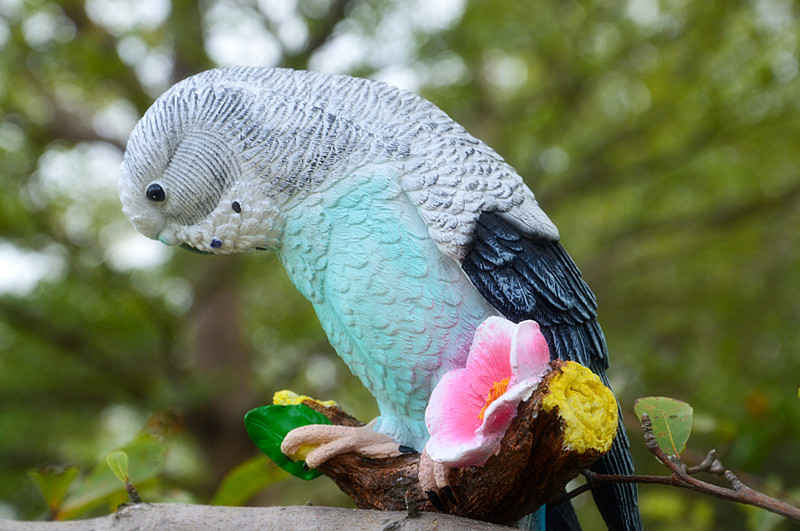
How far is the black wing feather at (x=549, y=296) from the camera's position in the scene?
27.8 inches

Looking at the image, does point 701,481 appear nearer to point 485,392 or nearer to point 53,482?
point 485,392

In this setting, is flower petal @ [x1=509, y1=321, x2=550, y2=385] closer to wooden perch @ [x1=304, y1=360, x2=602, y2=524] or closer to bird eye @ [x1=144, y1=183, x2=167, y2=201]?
→ wooden perch @ [x1=304, y1=360, x2=602, y2=524]

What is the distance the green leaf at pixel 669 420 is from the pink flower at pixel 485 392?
17cm

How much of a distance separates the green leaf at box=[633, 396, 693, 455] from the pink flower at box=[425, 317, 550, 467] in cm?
17

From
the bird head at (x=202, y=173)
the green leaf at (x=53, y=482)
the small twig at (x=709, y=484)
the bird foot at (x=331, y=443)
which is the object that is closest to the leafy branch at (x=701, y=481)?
the small twig at (x=709, y=484)

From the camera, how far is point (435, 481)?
688 millimetres

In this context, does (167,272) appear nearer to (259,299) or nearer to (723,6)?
(259,299)

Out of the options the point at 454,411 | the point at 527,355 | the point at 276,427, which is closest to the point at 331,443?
the point at 276,427

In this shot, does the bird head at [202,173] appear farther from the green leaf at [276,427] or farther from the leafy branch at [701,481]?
the leafy branch at [701,481]

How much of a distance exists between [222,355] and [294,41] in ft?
4.35

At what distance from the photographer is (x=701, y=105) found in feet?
7.41

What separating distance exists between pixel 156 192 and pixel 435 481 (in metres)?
0.48

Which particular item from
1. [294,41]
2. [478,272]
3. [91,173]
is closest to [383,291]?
[478,272]

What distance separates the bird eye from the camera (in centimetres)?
81
